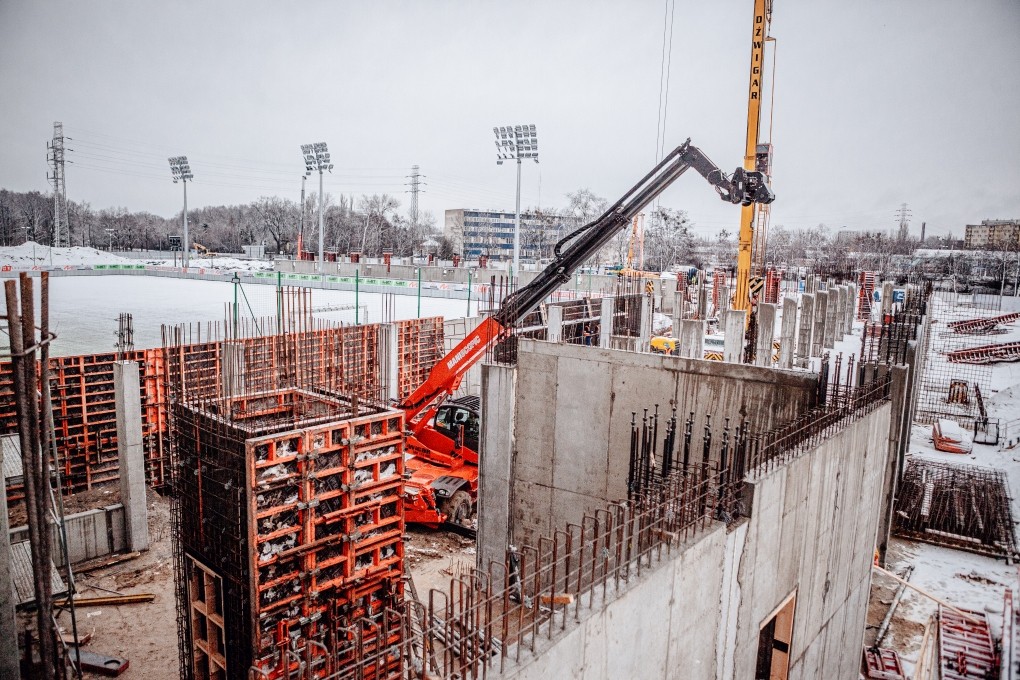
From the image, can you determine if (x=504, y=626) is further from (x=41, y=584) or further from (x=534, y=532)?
(x=534, y=532)

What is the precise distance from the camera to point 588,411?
32.6 ft

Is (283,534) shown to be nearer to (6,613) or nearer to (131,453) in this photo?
(6,613)

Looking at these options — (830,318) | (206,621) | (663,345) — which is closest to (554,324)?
(663,345)

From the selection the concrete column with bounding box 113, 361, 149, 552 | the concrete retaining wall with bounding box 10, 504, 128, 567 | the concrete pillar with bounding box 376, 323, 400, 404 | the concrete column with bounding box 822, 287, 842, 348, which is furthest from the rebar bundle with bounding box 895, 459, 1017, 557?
the concrete retaining wall with bounding box 10, 504, 128, 567

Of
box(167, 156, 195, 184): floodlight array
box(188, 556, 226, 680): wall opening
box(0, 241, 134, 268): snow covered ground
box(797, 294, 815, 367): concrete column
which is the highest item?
box(167, 156, 195, 184): floodlight array

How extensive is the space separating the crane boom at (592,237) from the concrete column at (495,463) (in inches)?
46.4

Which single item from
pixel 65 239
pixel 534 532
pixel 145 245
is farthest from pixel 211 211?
pixel 534 532

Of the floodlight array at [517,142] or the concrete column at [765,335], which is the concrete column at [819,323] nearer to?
the concrete column at [765,335]

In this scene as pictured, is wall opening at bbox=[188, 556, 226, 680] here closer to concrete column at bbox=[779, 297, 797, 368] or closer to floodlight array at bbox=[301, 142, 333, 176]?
concrete column at bbox=[779, 297, 797, 368]

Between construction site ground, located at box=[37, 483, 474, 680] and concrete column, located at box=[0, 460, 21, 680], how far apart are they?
180 cm

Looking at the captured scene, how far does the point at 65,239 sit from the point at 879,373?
35874mm

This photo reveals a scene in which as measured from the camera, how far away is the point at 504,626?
3488 mm

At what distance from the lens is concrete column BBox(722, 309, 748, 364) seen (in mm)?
14289

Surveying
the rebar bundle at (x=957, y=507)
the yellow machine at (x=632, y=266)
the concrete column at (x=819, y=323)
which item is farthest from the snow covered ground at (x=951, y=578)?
the yellow machine at (x=632, y=266)
